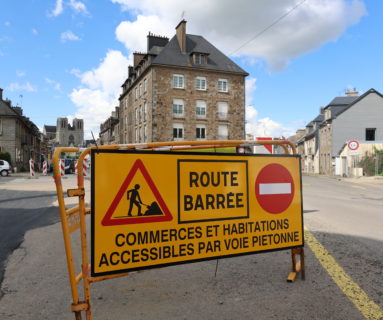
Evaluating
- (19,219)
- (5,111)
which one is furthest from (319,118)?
(19,219)

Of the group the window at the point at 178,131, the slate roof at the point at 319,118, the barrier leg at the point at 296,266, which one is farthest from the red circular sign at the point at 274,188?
the slate roof at the point at 319,118

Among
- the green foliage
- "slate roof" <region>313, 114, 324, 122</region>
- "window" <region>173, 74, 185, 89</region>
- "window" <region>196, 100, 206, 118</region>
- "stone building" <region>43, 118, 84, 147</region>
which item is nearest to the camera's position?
the green foliage

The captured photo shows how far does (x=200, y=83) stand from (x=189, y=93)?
1981 millimetres

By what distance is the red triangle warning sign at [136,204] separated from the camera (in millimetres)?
2678

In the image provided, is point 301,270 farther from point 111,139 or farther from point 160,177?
point 111,139

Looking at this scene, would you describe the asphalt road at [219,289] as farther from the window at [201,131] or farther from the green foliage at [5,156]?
the green foliage at [5,156]

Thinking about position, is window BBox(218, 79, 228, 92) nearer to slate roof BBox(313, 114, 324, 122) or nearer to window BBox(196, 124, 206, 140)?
window BBox(196, 124, 206, 140)

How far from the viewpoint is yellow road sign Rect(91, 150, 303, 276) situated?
8.75ft

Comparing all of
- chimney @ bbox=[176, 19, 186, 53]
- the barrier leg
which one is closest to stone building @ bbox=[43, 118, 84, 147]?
chimney @ bbox=[176, 19, 186, 53]

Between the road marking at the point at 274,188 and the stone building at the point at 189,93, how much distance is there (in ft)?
→ 114

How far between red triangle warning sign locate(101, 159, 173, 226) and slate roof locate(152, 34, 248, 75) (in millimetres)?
36964

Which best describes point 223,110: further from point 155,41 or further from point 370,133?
point 370,133

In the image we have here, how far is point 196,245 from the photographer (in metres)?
3.02

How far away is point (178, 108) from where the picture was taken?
128 feet
